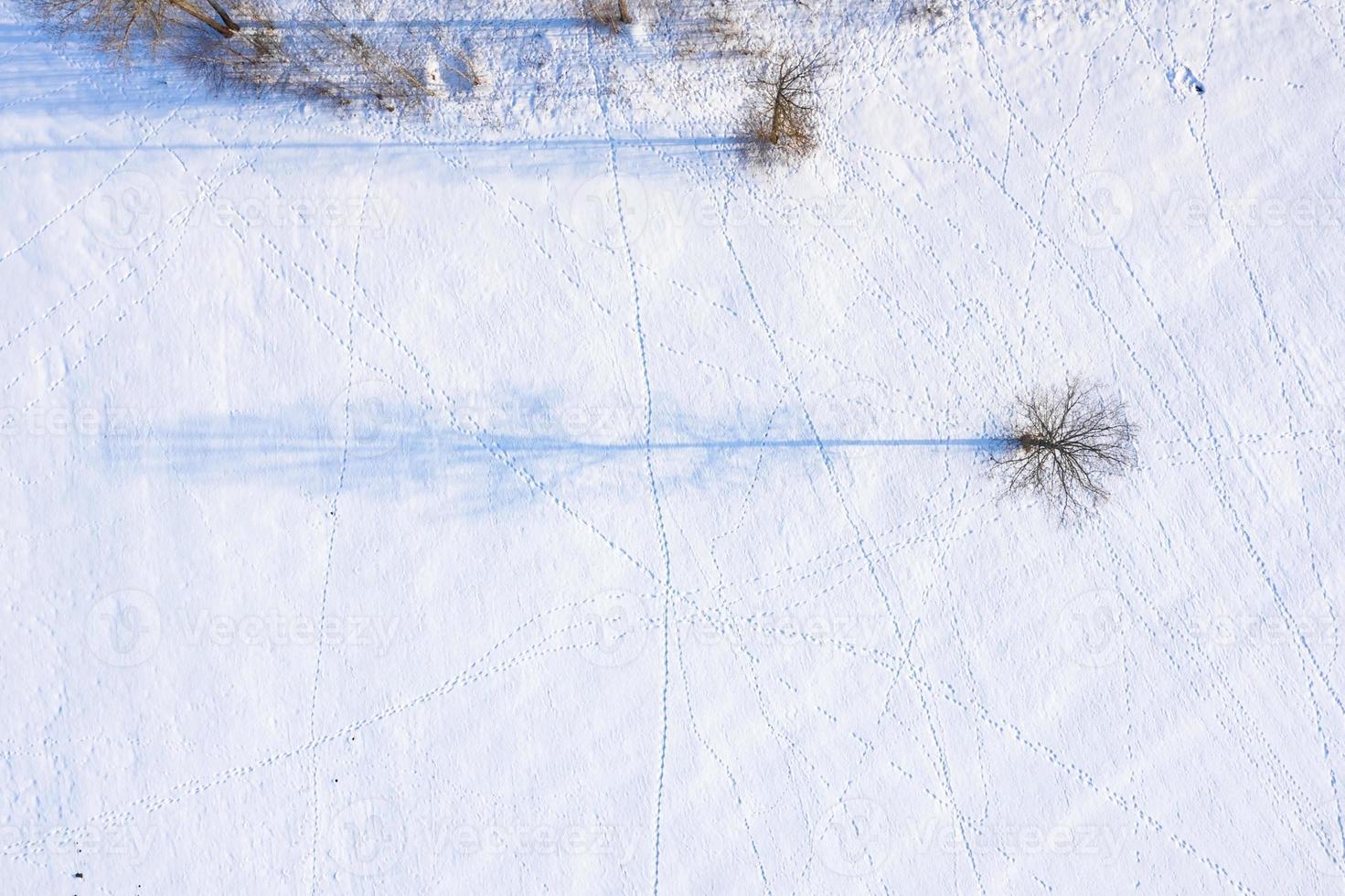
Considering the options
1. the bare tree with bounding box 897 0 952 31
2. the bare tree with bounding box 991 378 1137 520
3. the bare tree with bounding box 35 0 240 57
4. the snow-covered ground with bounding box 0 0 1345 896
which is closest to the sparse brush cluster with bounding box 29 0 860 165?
the bare tree with bounding box 35 0 240 57

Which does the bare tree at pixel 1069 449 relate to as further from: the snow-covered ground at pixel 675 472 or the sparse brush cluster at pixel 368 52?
the sparse brush cluster at pixel 368 52

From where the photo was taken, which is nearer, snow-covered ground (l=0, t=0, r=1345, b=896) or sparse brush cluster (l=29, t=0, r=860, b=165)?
snow-covered ground (l=0, t=0, r=1345, b=896)

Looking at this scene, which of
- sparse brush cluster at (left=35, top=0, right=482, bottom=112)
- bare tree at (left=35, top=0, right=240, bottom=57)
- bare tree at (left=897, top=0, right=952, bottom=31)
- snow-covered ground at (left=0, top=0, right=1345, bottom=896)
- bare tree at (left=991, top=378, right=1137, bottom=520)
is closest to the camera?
snow-covered ground at (left=0, top=0, right=1345, bottom=896)

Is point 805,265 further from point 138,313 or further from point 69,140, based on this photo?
point 69,140

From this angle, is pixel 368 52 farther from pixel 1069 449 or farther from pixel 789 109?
pixel 1069 449

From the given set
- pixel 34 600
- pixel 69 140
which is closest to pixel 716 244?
pixel 69 140

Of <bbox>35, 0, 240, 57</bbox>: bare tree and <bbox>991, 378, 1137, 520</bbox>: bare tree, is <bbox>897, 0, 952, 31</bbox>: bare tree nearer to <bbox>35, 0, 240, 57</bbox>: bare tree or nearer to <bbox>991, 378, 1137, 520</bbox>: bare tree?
<bbox>991, 378, 1137, 520</bbox>: bare tree
